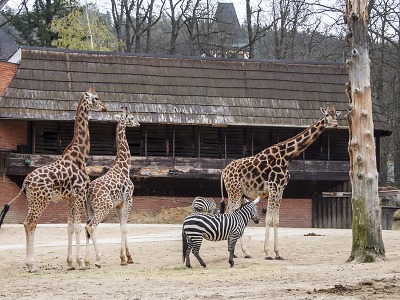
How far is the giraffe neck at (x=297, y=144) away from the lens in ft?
70.0

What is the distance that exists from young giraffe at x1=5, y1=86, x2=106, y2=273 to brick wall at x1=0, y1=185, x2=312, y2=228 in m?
14.0

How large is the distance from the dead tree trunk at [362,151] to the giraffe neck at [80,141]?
19.6ft

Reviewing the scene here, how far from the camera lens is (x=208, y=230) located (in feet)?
59.3

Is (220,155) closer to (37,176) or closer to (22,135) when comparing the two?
(22,135)

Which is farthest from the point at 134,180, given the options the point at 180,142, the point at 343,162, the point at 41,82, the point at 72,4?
the point at 72,4

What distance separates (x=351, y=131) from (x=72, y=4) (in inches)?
1529

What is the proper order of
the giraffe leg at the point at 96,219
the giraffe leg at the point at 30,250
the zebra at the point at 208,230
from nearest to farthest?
the zebra at the point at 208,230 < the giraffe leg at the point at 30,250 < the giraffe leg at the point at 96,219


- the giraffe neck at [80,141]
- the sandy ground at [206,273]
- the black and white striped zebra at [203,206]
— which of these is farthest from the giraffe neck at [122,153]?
the black and white striped zebra at [203,206]

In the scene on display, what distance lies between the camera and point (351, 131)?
19.0 metres

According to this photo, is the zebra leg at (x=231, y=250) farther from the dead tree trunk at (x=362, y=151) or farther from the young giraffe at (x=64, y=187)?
the young giraffe at (x=64, y=187)

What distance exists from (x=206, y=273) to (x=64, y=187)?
4.02 metres

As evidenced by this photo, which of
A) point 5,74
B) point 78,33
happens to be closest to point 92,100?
point 5,74

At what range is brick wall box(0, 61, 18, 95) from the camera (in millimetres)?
35406

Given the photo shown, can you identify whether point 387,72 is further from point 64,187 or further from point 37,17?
point 64,187
